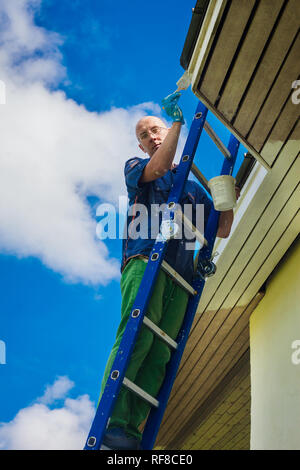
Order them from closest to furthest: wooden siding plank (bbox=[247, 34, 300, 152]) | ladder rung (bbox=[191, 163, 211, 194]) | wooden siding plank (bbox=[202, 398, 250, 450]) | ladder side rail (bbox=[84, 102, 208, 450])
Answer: ladder side rail (bbox=[84, 102, 208, 450]), wooden siding plank (bbox=[247, 34, 300, 152]), ladder rung (bbox=[191, 163, 211, 194]), wooden siding plank (bbox=[202, 398, 250, 450])

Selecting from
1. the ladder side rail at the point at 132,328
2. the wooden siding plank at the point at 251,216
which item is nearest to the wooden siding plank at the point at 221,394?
the wooden siding plank at the point at 251,216

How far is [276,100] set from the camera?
2.49 metres

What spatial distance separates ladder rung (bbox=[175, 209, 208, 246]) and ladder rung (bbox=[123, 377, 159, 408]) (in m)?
0.88

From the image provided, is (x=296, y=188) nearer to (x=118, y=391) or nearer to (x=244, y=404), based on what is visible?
(x=118, y=391)

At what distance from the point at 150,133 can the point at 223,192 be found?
2.30 feet

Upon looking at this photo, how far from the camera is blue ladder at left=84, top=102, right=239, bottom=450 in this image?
2057 millimetres

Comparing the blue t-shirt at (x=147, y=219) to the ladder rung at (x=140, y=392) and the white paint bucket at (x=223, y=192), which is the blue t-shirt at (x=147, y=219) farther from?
the ladder rung at (x=140, y=392)

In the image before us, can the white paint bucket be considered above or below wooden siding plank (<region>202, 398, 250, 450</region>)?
above

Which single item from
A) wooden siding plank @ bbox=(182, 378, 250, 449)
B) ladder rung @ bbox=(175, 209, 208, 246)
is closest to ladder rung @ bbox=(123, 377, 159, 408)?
ladder rung @ bbox=(175, 209, 208, 246)

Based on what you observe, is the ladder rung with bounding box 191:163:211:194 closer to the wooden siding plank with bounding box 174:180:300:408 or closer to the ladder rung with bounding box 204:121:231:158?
the ladder rung with bounding box 204:121:231:158

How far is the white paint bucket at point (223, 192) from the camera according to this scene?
8.59ft

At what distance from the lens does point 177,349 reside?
2490 mm

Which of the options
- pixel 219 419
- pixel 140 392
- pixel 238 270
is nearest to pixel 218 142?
pixel 238 270

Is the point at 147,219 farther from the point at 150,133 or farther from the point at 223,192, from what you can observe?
the point at 150,133
